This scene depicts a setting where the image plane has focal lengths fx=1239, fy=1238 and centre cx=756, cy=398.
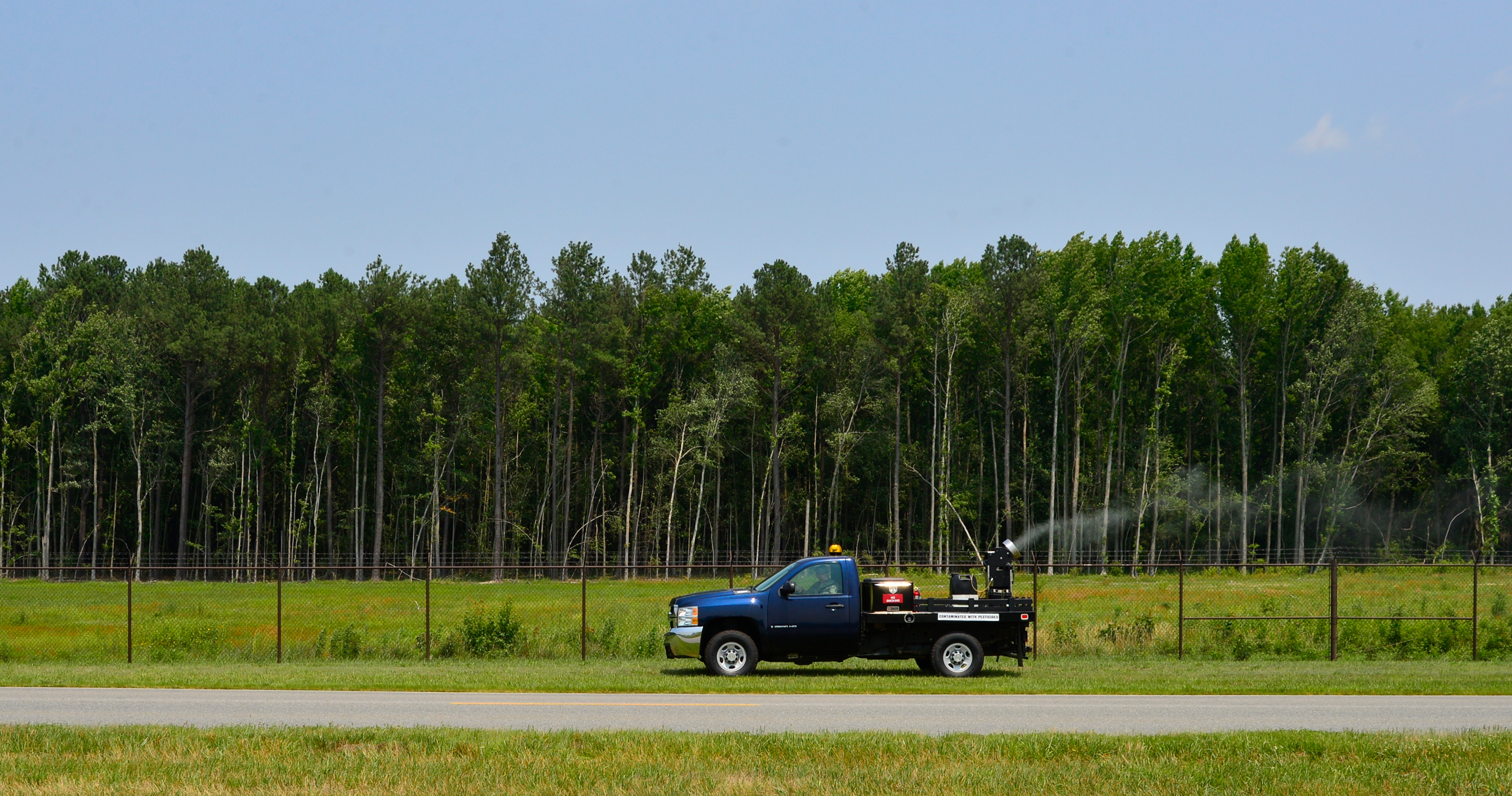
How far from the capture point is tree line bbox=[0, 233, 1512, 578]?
65.4 metres

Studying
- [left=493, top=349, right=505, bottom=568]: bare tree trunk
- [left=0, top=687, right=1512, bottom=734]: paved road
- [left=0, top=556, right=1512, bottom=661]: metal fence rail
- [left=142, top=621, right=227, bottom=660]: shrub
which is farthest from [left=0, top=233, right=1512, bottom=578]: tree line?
[left=0, top=687, right=1512, bottom=734]: paved road

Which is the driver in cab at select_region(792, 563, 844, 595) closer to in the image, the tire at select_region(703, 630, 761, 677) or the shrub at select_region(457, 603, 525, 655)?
the tire at select_region(703, 630, 761, 677)

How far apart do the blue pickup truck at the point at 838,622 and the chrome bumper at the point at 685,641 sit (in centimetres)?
1

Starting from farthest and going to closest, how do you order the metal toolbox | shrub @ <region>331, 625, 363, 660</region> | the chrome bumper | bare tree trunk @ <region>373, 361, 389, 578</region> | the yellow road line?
bare tree trunk @ <region>373, 361, 389, 578</region> → shrub @ <region>331, 625, 363, 660</region> → the metal toolbox → the chrome bumper → the yellow road line

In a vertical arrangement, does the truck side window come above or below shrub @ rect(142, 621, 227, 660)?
above

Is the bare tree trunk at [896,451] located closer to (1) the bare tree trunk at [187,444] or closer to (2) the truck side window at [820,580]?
(1) the bare tree trunk at [187,444]

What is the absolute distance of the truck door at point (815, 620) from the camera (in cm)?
1886

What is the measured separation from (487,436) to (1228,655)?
54.5 m

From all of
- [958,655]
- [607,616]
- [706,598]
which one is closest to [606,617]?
[607,616]

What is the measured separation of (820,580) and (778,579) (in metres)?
0.65

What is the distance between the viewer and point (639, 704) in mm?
15016

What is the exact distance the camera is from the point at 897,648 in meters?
19.1

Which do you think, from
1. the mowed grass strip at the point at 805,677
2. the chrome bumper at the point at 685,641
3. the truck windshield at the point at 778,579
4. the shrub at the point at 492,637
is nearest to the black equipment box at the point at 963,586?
the mowed grass strip at the point at 805,677

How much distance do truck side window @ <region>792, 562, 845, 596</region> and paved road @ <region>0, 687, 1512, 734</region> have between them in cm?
260
